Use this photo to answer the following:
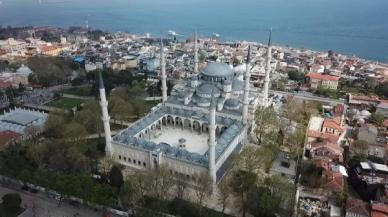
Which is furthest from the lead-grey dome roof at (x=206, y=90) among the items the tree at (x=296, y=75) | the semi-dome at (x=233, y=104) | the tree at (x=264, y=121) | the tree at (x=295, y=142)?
the tree at (x=296, y=75)

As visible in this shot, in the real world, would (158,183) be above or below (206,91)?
below

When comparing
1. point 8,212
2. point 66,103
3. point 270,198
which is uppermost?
point 270,198

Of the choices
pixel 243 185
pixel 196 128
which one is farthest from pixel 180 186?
pixel 196 128

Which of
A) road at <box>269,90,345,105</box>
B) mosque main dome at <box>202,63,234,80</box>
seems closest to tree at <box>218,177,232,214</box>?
mosque main dome at <box>202,63,234,80</box>

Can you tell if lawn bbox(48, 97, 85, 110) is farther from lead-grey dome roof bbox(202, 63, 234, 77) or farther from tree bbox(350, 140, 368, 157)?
tree bbox(350, 140, 368, 157)

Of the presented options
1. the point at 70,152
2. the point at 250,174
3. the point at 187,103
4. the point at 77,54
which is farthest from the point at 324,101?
the point at 77,54

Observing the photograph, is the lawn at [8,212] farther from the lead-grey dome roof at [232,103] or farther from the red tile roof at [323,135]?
the red tile roof at [323,135]

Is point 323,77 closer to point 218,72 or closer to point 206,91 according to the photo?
point 218,72
